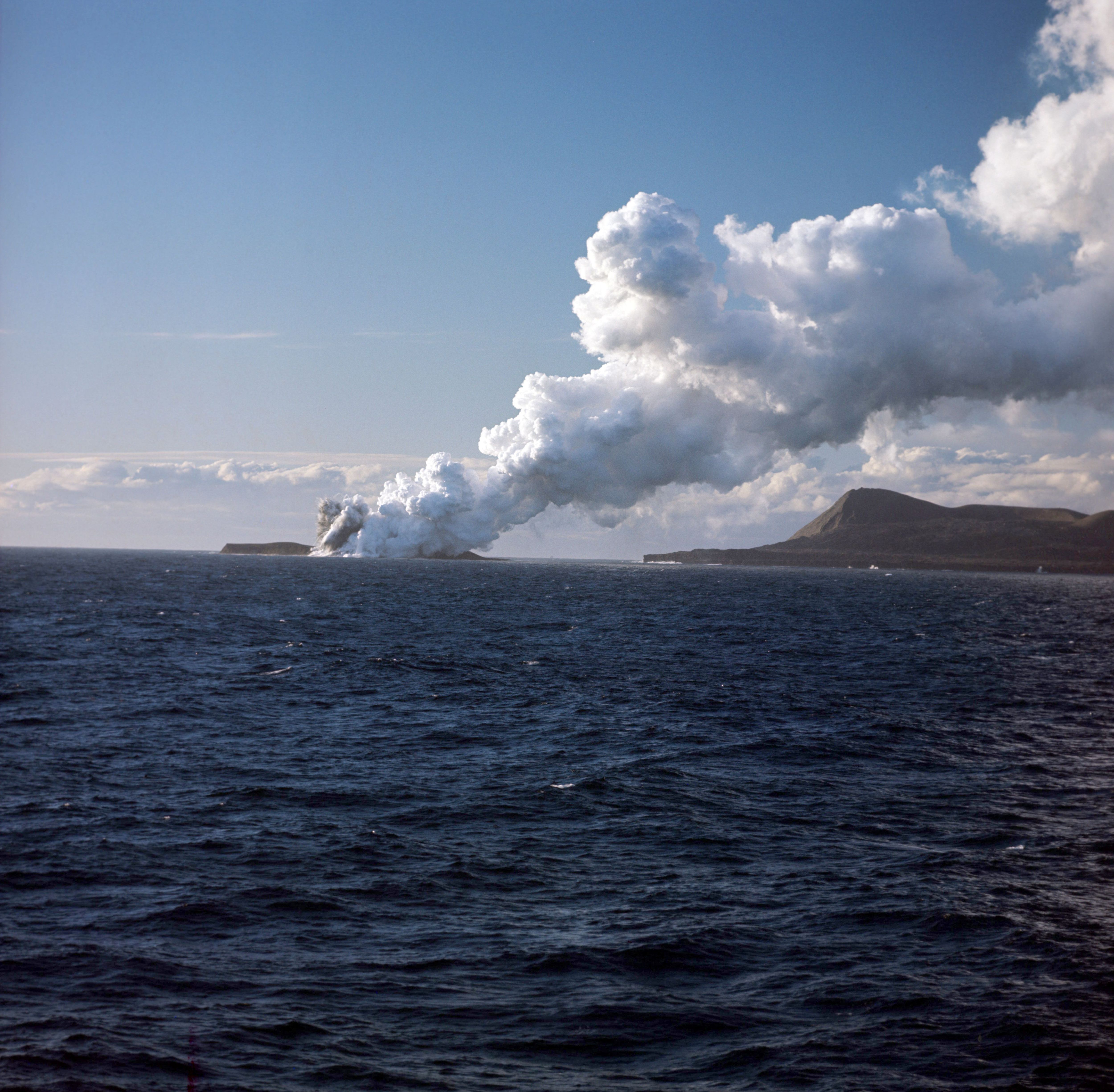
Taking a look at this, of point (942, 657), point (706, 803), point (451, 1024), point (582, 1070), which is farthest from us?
point (942, 657)

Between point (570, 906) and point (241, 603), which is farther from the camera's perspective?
point (241, 603)

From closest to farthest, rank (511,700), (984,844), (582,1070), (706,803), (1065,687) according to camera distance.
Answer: (582,1070) < (984,844) < (706,803) < (511,700) < (1065,687)

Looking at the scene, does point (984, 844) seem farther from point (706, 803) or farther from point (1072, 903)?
point (706, 803)

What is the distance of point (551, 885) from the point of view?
16.9 m

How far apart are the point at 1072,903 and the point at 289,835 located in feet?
48.8

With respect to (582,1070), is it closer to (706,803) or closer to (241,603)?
(706,803)

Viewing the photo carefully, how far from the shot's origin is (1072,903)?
16.1m

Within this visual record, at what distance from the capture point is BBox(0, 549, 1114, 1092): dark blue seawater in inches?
451

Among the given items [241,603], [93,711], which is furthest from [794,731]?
[241,603]

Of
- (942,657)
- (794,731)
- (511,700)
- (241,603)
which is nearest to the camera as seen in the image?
(794,731)

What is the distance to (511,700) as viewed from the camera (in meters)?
37.5

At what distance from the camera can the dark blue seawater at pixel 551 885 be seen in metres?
11.5

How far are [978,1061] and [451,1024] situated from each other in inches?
257

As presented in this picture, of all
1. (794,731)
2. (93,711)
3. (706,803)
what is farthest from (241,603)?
(706,803)
